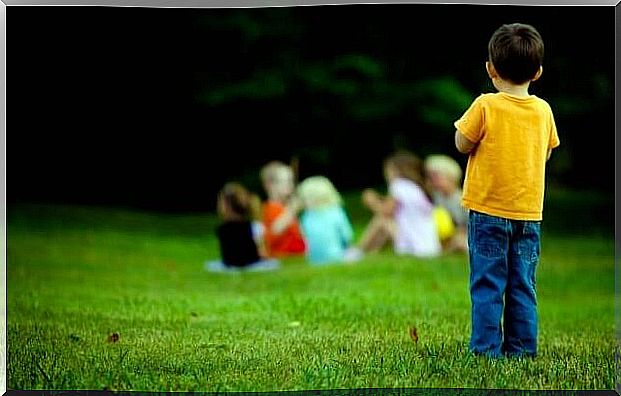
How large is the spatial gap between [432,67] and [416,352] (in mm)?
6099

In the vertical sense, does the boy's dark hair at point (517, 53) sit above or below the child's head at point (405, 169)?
above

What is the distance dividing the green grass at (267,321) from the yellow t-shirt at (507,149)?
2.02 ft

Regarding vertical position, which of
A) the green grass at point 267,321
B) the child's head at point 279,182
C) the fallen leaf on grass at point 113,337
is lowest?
the green grass at point 267,321

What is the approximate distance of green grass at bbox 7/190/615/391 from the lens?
4.35 metres

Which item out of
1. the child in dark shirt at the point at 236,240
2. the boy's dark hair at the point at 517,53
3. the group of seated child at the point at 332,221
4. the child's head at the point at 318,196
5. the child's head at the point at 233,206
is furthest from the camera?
the child's head at the point at 318,196

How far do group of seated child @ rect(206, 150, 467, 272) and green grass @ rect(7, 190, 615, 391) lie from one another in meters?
0.30

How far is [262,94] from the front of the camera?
1091 centimetres

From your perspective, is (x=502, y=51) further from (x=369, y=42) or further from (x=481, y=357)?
(x=369, y=42)

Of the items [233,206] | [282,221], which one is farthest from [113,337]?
[282,221]

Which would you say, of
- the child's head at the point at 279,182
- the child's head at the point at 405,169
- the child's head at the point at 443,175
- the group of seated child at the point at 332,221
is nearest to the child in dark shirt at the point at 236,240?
the group of seated child at the point at 332,221

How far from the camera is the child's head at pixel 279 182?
358 inches

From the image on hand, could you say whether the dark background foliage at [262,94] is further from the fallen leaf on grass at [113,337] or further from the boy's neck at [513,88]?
the boy's neck at [513,88]

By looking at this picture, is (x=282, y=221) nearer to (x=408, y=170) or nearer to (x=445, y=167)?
(x=408, y=170)

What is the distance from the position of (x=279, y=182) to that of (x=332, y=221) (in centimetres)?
76
